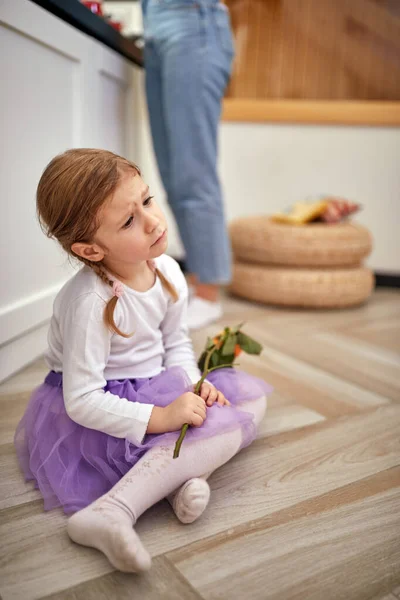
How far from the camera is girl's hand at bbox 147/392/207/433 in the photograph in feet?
2.56

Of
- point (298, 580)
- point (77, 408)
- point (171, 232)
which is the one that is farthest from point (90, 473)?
point (171, 232)

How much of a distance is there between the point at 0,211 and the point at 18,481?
1.76 ft

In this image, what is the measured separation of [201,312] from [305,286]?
42 centimetres

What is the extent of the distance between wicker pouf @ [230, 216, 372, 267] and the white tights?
1.22 m

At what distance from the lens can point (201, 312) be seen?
1787mm

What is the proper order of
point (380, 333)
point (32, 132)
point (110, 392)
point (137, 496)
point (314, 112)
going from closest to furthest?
point (137, 496) < point (110, 392) < point (32, 132) < point (380, 333) < point (314, 112)

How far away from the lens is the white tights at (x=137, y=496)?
65 centimetres

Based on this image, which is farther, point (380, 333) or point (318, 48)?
point (318, 48)

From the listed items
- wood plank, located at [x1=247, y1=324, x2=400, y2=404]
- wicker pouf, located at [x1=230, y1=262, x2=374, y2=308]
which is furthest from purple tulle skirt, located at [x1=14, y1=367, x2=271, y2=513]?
wicker pouf, located at [x1=230, y1=262, x2=374, y2=308]

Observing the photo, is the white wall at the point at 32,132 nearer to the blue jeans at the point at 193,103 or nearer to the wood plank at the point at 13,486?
the blue jeans at the point at 193,103

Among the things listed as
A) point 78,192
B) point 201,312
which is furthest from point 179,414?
point 201,312

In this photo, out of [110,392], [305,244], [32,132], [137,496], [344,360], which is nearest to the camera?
[137,496]

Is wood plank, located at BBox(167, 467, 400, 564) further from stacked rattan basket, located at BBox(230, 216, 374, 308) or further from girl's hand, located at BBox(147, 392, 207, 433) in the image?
stacked rattan basket, located at BBox(230, 216, 374, 308)

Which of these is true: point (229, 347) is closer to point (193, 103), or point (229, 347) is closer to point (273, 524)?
point (273, 524)
